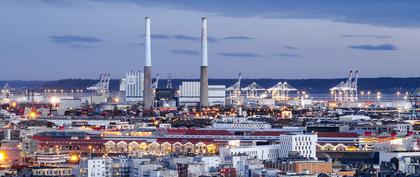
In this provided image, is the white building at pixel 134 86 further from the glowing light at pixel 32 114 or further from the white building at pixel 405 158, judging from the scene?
the white building at pixel 405 158

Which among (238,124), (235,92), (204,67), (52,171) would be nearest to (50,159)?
(52,171)

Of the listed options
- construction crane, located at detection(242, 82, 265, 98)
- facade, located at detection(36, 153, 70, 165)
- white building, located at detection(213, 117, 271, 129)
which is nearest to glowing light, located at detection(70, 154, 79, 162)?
facade, located at detection(36, 153, 70, 165)

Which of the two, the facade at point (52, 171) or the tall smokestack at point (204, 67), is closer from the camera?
the facade at point (52, 171)

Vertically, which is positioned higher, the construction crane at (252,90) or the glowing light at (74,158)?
the construction crane at (252,90)

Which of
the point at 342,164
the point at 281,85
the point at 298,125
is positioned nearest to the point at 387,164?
the point at 342,164

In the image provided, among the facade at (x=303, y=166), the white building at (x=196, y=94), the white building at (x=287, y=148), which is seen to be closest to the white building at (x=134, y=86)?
the white building at (x=196, y=94)

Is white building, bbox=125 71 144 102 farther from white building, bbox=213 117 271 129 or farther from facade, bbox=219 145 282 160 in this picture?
facade, bbox=219 145 282 160
